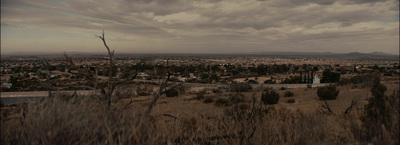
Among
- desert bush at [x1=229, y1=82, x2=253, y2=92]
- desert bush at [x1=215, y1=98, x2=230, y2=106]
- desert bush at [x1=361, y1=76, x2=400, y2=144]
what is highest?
desert bush at [x1=361, y1=76, x2=400, y2=144]

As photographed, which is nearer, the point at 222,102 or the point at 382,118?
the point at 382,118

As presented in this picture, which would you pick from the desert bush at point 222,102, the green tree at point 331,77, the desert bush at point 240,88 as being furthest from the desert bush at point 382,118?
the green tree at point 331,77

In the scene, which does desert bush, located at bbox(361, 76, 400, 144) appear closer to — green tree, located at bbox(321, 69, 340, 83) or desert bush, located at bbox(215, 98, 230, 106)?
desert bush, located at bbox(215, 98, 230, 106)

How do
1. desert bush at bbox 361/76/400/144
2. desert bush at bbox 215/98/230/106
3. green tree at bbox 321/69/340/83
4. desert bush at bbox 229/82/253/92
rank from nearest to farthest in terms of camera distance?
desert bush at bbox 361/76/400/144 < desert bush at bbox 215/98/230/106 < desert bush at bbox 229/82/253/92 < green tree at bbox 321/69/340/83

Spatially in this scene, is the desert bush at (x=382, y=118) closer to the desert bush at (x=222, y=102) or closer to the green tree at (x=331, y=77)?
the desert bush at (x=222, y=102)

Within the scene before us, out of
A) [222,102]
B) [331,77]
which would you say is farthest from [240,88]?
[331,77]

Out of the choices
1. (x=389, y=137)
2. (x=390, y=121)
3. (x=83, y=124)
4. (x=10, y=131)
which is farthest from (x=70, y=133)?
(x=390, y=121)

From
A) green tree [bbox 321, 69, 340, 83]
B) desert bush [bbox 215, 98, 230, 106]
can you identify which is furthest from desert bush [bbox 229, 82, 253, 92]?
green tree [bbox 321, 69, 340, 83]

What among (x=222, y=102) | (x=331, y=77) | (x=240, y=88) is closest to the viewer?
(x=222, y=102)

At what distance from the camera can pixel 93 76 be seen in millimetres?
5973

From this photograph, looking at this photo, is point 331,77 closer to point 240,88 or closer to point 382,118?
point 240,88

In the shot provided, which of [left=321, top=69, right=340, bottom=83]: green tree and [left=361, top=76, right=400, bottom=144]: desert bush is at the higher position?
[left=361, top=76, right=400, bottom=144]: desert bush

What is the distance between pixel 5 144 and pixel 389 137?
23.3 ft

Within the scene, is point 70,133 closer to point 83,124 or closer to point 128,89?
point 83,124
